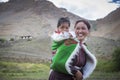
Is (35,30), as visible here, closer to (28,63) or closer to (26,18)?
(26,18)

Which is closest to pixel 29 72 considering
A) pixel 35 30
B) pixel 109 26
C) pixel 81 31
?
pixel 35 30

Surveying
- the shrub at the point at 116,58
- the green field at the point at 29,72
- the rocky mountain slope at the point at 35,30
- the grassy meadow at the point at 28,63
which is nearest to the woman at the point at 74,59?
the green field at the point at 29,72

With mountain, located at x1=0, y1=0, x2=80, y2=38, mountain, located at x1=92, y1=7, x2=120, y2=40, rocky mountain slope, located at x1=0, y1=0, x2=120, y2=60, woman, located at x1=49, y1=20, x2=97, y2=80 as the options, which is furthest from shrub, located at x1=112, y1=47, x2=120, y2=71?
woman, located at x1=49, y1=20, x2=97, y2=80

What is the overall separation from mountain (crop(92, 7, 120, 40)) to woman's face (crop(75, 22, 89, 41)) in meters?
3.44

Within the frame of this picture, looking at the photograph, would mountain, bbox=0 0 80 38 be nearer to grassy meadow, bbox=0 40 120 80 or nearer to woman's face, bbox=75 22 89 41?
grassy meadow, bbox=0 40 120 80

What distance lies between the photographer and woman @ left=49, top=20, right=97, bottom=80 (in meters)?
1.90

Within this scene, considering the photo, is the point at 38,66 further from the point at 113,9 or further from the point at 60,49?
the point at 60,49

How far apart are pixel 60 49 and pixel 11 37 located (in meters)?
3.97

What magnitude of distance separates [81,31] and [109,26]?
3.94 m

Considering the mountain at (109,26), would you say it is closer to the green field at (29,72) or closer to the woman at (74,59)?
the green field at (29,72)

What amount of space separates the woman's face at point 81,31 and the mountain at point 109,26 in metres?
3.44

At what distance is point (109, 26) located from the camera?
585 centimetres

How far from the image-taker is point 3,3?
5.50 m

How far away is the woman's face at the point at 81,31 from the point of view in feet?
6.50
